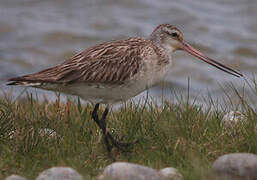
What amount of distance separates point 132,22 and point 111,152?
1327 centimetres

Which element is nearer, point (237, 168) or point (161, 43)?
point (237, 168)

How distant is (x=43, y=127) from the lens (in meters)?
6.62

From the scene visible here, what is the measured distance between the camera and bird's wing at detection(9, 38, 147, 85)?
645 cm

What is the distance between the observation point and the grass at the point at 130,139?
18.3ft

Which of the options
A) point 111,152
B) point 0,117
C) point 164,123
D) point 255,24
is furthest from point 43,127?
point 255,24

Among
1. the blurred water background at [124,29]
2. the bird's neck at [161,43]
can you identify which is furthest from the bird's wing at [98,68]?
the blurred water background at [124,29]

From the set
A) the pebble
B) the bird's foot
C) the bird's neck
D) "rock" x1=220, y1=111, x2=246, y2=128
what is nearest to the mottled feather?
the bird's neck

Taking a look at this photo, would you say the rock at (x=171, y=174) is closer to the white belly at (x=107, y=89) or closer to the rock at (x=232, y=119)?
the rock at (x=232, y=119)

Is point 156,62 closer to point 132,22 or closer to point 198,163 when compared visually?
point 198,163

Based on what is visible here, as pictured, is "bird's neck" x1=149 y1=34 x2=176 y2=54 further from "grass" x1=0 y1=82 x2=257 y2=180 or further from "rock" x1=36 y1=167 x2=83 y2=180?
"rock" x1=36 y1=167 x2=83 y2=180

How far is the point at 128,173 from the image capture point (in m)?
4.66

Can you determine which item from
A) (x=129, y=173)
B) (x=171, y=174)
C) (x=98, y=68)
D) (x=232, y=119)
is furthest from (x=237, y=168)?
(x=98, y=68)

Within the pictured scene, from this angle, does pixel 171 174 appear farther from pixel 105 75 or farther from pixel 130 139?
pixel 105 75

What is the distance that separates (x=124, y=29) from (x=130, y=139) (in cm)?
1247
